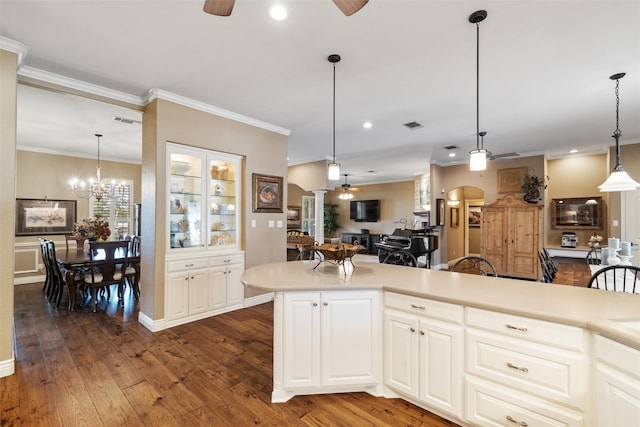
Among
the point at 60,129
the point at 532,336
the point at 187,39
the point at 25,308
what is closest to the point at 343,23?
the point at 187,39

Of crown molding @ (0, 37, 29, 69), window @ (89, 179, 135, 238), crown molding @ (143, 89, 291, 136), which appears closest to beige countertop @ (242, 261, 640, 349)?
crown molding @ (143, 89, 291, 136)

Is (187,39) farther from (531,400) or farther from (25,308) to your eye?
(25,308)

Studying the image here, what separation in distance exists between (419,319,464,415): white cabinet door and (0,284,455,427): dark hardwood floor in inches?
7.4

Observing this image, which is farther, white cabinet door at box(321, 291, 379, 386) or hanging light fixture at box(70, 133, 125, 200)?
hanging light fixture at box(70, 133, 125, 200)

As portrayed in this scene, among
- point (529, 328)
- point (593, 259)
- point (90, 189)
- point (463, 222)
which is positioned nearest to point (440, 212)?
point (463, 222)

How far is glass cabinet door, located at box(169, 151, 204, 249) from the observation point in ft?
12.5

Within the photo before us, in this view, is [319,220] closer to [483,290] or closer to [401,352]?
[401,352]

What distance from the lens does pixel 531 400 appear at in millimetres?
1646

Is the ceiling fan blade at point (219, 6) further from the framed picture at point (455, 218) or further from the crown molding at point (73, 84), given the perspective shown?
the framed picture at point (455, 218)

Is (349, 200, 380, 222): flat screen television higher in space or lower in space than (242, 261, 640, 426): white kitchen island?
higher

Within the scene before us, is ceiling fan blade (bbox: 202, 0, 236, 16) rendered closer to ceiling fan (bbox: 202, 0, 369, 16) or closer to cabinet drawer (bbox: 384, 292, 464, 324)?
ceiling fan (bbox: 202, 0, 369, 16)

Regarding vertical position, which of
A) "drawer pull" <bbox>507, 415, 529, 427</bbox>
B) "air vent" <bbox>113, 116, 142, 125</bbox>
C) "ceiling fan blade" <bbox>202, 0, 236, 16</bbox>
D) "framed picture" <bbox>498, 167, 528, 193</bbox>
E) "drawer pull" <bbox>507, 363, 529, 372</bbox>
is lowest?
"drawer pull" <bbox>507, 415, 529, 427</bbox>

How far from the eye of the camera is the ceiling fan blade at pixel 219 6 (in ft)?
5.04

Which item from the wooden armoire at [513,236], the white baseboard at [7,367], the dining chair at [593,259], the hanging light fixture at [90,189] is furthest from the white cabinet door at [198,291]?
the wooden armoire at [513,236]
